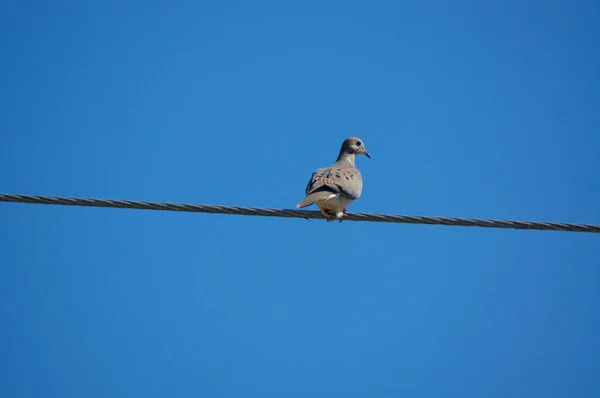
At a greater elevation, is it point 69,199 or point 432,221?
point 432,221

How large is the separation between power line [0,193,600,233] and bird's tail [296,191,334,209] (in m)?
0.58

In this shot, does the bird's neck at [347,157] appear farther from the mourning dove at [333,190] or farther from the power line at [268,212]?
the power line at [268,212]

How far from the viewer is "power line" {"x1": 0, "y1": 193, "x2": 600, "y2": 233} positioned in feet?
22.9

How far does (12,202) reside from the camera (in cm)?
706

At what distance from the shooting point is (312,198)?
885 centimetres

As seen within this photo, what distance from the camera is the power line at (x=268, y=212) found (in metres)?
6.97

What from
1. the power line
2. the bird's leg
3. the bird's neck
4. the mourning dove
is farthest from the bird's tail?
the bird's neck

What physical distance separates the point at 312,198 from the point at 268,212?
154 cm

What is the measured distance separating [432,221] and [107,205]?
3136mm

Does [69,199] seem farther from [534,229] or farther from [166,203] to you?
[534,229]

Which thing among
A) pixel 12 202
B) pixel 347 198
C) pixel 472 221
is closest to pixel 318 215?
pixel 347 198

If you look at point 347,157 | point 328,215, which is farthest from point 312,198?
point 347,157

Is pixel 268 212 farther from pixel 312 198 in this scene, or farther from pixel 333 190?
pixel 333 190

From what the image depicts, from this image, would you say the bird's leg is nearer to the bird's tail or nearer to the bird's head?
the bird's tail
